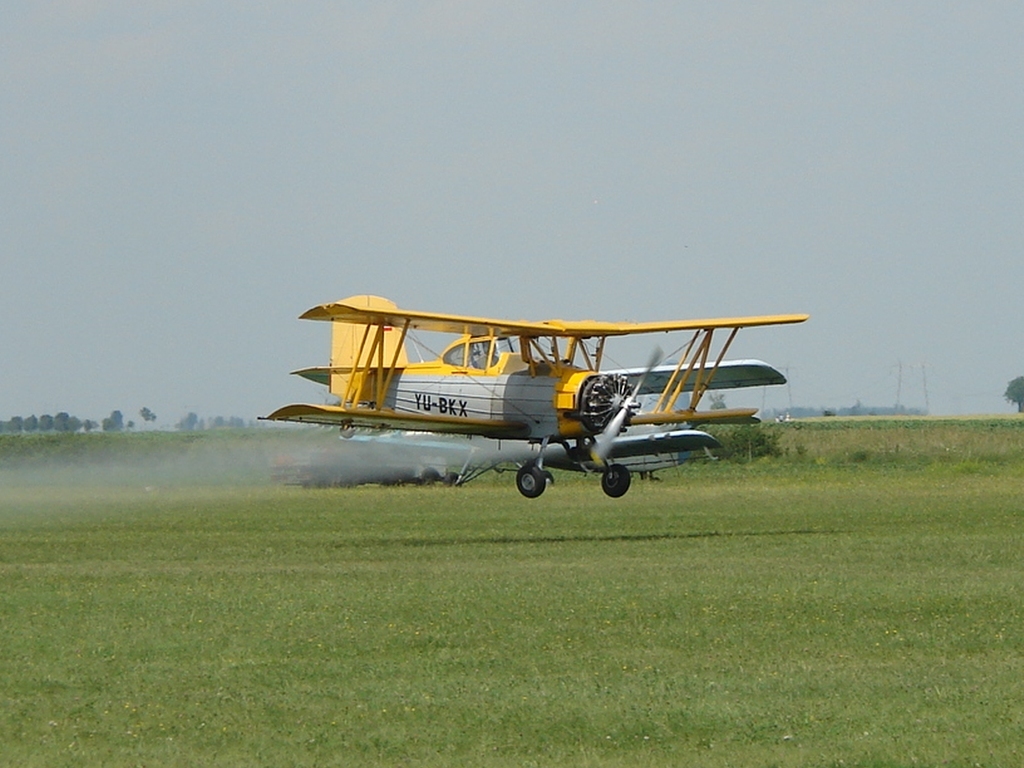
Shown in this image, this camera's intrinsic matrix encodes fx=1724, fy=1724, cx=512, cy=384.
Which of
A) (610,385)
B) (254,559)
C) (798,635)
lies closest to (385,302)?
(610,385)

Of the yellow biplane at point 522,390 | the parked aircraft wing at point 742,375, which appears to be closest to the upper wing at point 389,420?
the yellow biplane at point 522,390

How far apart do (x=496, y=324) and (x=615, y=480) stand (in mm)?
4069

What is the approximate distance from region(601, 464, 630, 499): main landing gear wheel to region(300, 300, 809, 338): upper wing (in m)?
2.76

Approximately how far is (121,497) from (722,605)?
34.3m

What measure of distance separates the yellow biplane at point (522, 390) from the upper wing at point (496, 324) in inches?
0.9

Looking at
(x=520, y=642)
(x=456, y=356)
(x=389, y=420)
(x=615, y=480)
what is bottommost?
(x=520, y=642)

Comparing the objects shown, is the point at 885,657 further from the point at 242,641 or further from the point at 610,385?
the point at 610,385

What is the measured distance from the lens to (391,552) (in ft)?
96.9

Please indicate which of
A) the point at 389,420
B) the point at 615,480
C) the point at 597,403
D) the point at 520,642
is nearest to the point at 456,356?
the point at 389,420

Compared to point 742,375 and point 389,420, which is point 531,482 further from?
point 742,375

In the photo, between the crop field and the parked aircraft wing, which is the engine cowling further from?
the parked aircraft wing

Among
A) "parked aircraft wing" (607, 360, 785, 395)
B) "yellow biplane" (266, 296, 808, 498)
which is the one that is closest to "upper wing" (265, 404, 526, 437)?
"yellow biplane" (266, 296, 808, 498)

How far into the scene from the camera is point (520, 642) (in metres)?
17.5

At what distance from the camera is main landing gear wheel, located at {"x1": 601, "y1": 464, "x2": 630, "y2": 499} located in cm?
3316
